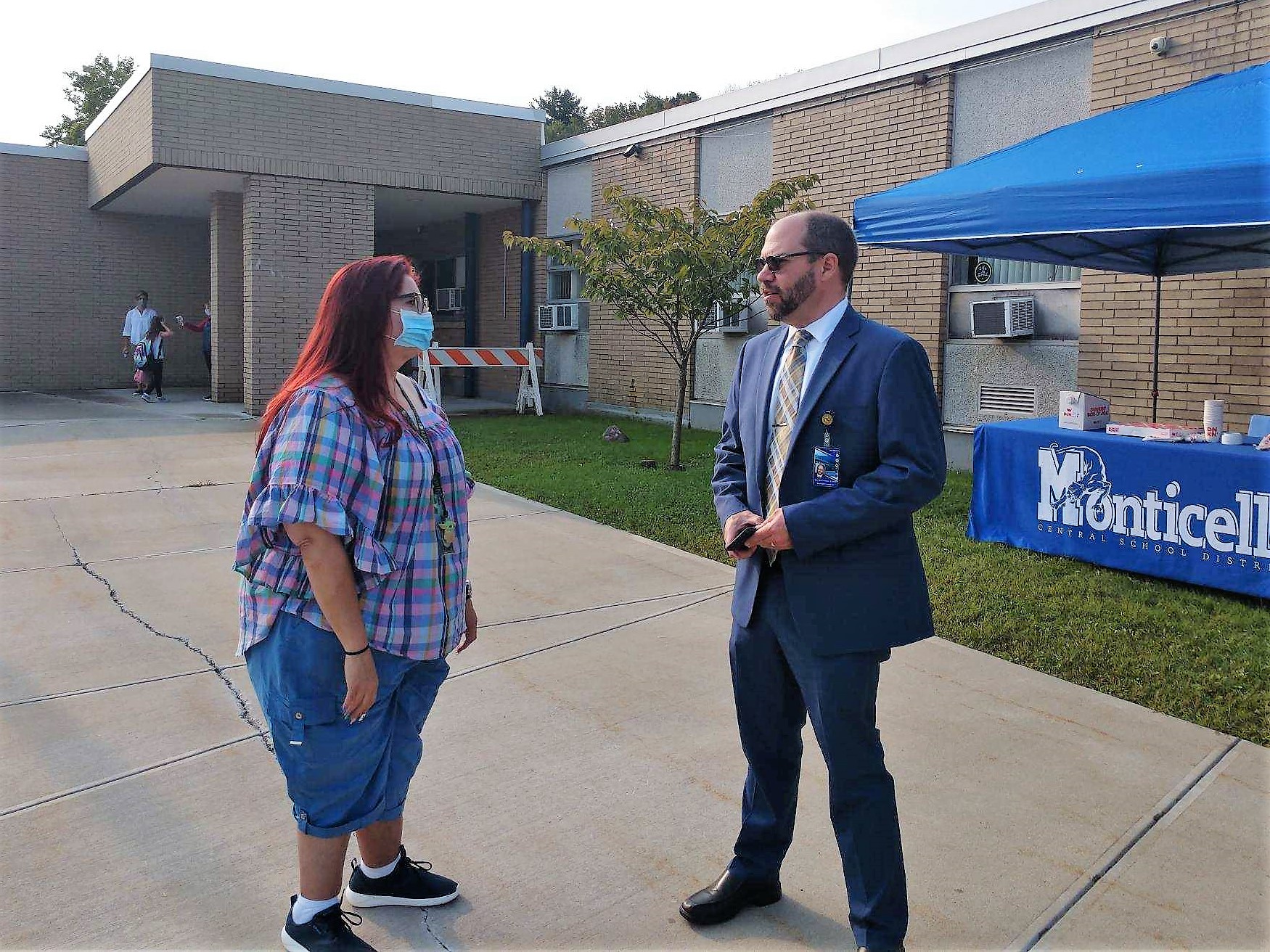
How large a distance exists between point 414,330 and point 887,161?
10026mm

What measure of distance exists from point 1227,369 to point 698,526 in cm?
465

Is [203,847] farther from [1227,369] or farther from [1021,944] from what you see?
[1227,369]

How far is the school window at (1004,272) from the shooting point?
1002 cm

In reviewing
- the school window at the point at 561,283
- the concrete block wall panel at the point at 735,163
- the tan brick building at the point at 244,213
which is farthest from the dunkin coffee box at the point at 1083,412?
the tan brick building at the point at 244,213

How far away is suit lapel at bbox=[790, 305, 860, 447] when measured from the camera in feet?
8.64

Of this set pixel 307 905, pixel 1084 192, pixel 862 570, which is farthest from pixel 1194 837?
pixel 1084 192

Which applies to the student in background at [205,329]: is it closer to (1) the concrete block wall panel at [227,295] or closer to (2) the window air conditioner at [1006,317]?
(1) the concrete block wall panel at [227,295]

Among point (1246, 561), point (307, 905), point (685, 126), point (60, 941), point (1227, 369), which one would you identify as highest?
point (685, 126)

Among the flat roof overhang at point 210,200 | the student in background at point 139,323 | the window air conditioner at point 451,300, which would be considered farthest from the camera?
the window air conditioner at point 451,300

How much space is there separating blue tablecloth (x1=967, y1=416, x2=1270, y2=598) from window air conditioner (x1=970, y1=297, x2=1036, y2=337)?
3.14 meters

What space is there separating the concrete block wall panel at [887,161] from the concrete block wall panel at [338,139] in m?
6.33

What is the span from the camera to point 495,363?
16422 mm

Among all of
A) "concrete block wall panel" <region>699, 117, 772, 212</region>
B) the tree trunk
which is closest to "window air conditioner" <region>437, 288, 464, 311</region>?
"concrete block wall panel" <region>699, 117, 772, 212</region>

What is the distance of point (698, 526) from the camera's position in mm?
7930
